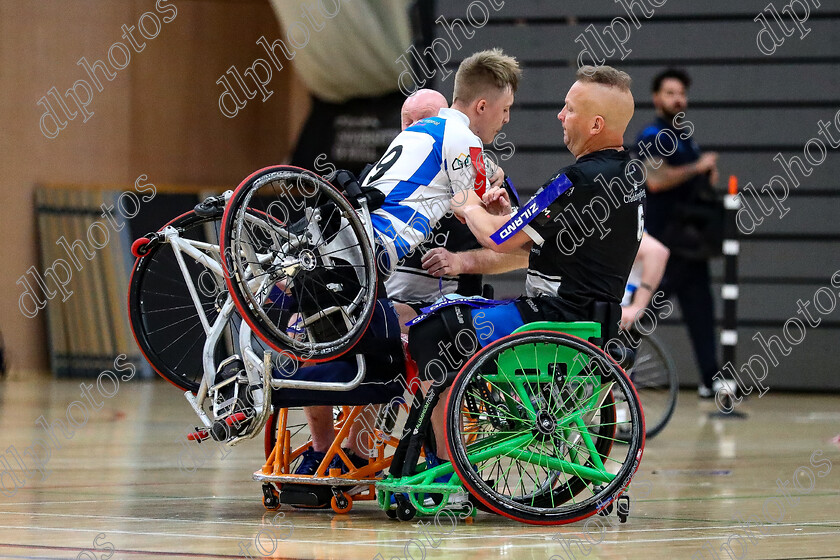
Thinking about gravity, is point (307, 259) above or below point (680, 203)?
below

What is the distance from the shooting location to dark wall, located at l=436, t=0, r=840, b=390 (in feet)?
32.9

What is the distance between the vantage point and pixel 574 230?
3.87 m

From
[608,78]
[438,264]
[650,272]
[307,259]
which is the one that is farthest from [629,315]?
[307,259]

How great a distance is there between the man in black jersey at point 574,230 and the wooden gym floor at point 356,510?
1.95ft

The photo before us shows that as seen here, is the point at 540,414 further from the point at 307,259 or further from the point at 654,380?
the point at 654,380

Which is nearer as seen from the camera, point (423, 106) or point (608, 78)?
point (608, 78)

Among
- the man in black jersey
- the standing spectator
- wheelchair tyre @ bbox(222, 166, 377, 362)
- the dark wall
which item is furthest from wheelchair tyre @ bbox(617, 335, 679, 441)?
wheelchair tyre @ bbox(222, 166, 377, 362)

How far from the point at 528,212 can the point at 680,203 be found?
5.58 metres

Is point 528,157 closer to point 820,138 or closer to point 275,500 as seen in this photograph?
point 820,138

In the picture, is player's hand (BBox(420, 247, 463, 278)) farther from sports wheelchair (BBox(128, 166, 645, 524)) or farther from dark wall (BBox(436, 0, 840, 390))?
dark wall (BBox(436, 0, 840, 390))

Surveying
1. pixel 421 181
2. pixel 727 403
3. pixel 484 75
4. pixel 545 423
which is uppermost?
pixel 484 75

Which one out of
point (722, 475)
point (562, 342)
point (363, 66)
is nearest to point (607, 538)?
point (562, 342)

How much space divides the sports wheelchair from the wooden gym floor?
142 mm

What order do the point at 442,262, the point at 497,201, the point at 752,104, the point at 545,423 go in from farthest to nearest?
the point at 752,104
the point at 442,262
the point at 497,201
the point at 545,423
